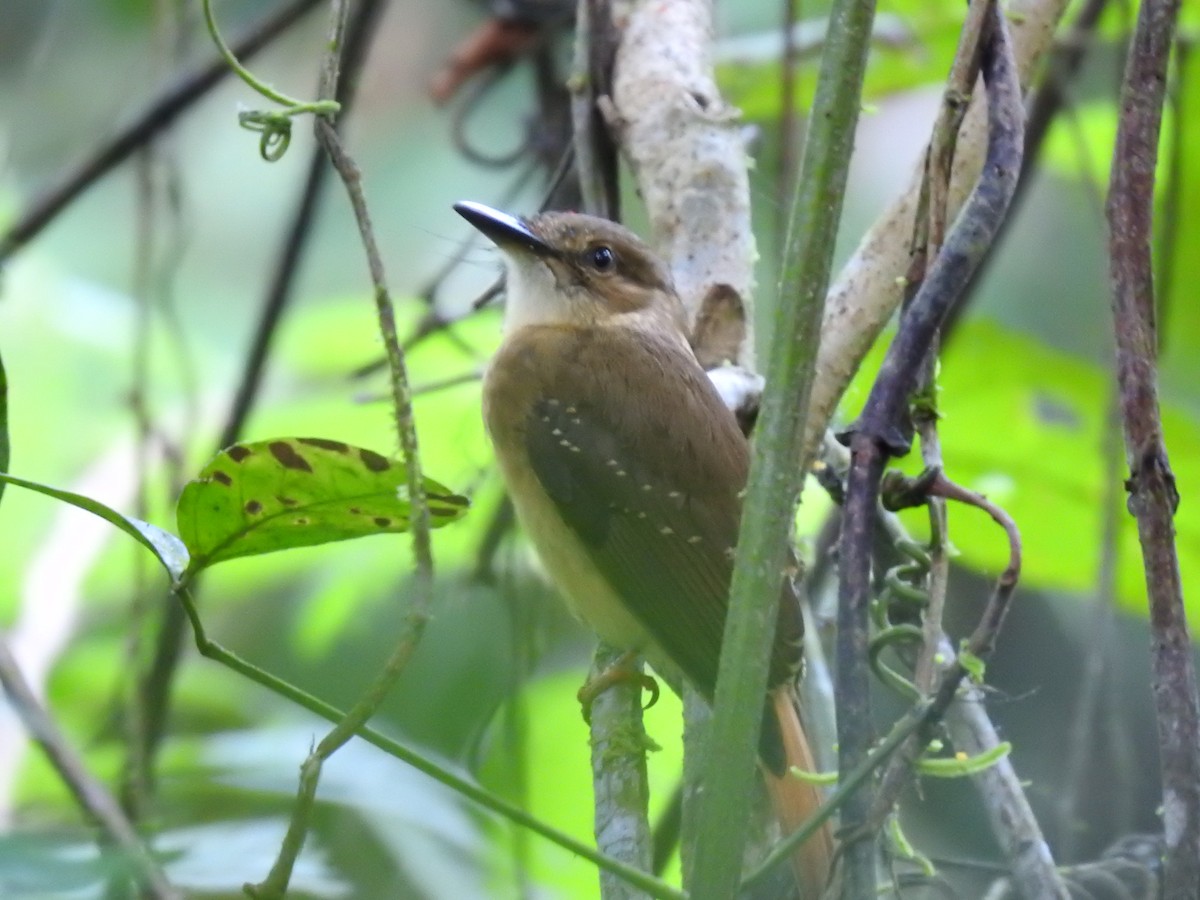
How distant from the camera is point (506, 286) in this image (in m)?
2.98

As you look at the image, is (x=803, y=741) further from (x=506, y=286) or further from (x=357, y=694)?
(x=357, y=694)

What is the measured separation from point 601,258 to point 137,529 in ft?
5.57

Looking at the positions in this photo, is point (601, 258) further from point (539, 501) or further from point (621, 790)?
point (621, 790)

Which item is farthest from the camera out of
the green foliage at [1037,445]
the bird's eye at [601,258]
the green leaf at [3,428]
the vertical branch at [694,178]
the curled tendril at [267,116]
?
the green foliage at [1037,445]

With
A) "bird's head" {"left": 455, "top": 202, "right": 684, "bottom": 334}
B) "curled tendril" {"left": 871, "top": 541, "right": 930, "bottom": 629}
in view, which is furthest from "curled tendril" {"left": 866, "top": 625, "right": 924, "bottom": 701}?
"bird's head" {"left": 455, "top": 202, "right": 684, "bottom": 334}

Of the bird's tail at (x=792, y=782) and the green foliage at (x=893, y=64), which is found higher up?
the green foliage at (x=893, y=64)

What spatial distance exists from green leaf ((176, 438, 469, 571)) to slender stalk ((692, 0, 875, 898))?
1.24 ft

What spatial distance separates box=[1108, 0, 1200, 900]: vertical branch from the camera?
49.6 inches

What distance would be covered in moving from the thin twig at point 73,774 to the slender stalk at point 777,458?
0.66 m

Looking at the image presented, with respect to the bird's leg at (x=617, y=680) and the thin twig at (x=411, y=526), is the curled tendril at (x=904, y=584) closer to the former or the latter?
the thin twig at (x=411, y=526)

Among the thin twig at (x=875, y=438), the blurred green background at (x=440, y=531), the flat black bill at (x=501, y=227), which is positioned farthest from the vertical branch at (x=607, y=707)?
the thin twig at (x=875, y=438)

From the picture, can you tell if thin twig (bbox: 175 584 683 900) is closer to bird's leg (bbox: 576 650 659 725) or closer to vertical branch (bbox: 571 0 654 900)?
vertical branch (bbox: 571 0 654 900)

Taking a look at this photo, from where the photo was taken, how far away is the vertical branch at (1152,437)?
1261 mm

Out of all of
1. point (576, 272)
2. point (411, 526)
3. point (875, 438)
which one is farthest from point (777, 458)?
point (576, 272)
